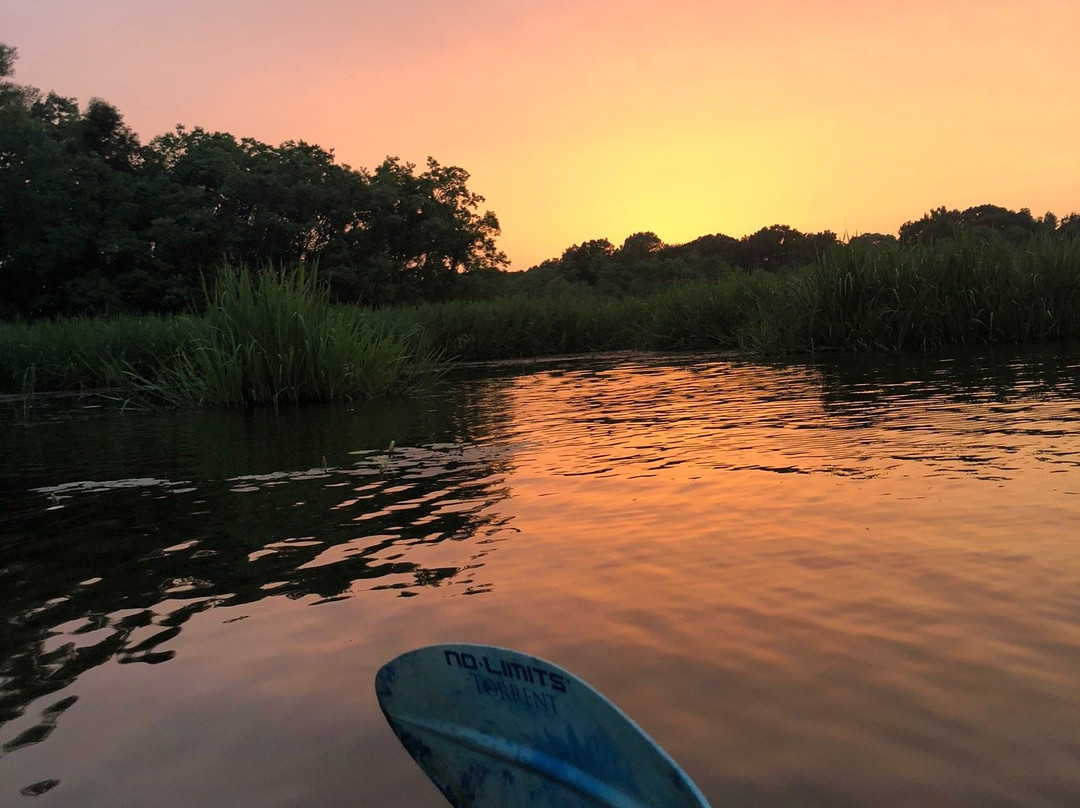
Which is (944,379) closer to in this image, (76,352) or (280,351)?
(280,351)

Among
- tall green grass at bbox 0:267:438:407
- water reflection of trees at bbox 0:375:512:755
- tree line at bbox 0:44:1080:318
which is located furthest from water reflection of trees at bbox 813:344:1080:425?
tree line at bbox 0:44:1080:318

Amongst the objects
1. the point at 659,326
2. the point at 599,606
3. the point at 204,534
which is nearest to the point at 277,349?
the point at 204,534

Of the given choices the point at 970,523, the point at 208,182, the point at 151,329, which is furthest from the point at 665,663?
the point at 208,182

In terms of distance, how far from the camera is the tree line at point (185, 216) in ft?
129

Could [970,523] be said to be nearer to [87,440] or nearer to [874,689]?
[874,689]

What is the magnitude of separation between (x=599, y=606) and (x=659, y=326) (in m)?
17.6

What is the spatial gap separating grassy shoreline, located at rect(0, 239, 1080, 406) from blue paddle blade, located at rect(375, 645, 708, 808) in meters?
9.23

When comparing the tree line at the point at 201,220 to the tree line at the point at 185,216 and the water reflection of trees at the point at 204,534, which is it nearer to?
the tree line at the point at 185,216

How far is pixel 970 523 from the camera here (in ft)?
11.4

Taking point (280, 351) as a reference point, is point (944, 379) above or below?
below

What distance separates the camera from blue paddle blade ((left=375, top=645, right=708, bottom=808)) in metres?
1.40

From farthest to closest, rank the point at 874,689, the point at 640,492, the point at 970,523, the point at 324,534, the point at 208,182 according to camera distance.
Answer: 1. the point at 208,182
2. the point at 640,492
3. the point at 324,534
4. the point at 970,523
5. the point at 874,689

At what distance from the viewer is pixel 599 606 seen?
2852 millimetres

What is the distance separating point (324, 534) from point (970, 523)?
2.63 metres
